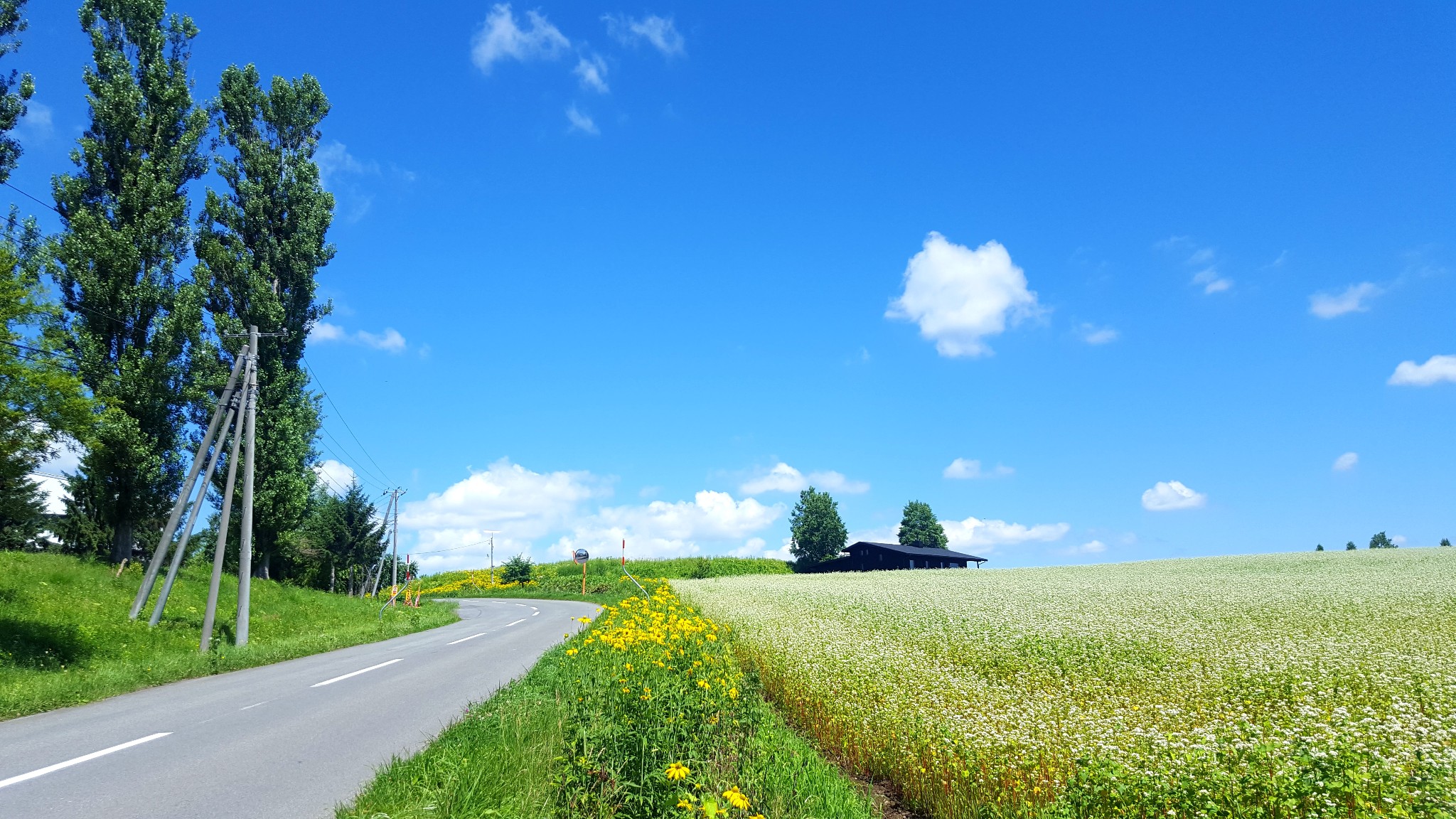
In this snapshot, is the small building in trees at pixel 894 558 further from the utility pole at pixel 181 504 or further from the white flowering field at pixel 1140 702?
the utility pole at pixel 181 504

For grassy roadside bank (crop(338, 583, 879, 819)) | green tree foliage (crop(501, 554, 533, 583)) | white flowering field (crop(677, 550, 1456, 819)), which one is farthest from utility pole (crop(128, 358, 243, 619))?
green tree foliage (crop(501, 554, 533, 583))

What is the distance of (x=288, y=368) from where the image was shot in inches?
1189

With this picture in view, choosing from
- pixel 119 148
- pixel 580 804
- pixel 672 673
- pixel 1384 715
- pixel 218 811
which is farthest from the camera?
pixel 119 148

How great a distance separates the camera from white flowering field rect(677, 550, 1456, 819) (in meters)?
4.91

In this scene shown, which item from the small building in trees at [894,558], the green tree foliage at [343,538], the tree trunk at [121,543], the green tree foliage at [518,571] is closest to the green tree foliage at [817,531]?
the small building in trees at [894,558]

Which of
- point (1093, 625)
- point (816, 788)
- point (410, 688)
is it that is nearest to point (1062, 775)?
point (816, 788)

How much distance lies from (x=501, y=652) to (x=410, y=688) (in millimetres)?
5523

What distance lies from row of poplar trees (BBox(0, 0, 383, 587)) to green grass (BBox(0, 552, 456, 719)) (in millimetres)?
2224

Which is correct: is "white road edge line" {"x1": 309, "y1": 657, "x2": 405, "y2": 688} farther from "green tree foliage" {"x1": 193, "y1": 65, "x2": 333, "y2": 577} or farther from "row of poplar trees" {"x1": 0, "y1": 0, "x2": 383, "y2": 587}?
"green tree foliage" {"x1": 193, "y1": 65, "x2": 333, "y2": 577}

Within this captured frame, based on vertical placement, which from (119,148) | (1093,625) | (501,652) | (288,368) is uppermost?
(119,148)

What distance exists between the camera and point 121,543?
24.5 m

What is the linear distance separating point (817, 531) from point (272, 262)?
7010 centimetres

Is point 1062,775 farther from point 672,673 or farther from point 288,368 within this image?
point 288,368

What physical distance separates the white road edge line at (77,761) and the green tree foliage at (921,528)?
92.7 metres
